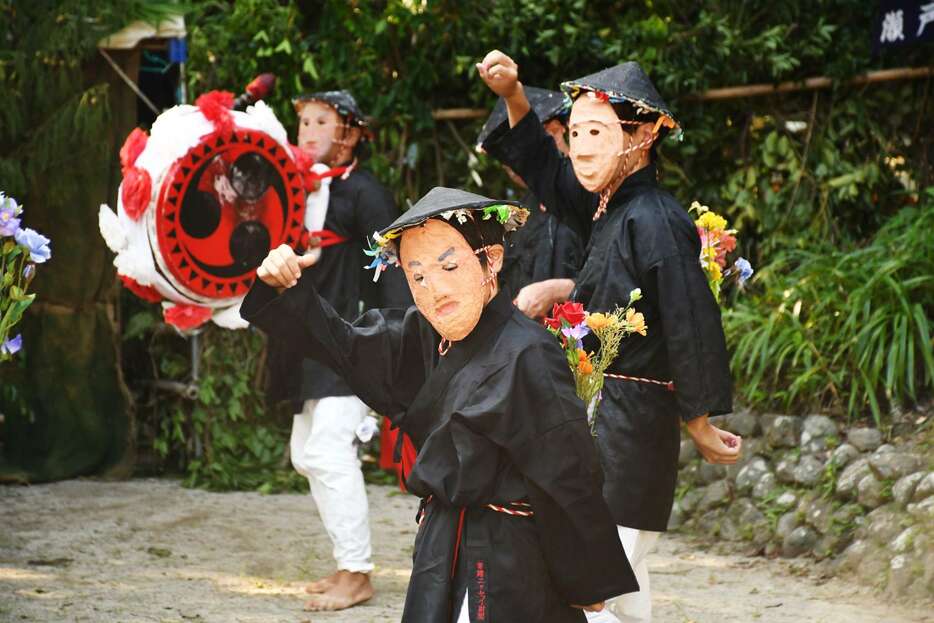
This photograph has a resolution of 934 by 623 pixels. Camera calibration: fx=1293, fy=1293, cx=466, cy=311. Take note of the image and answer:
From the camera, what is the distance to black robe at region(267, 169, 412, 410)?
4879 mm

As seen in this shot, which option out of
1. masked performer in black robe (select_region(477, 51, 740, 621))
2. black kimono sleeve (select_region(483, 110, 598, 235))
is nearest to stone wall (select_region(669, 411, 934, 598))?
masked performer in black robe (select_region(477, 51, 740, 621))

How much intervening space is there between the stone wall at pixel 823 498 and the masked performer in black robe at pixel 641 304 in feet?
5.95

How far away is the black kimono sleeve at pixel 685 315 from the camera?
3.50 metres

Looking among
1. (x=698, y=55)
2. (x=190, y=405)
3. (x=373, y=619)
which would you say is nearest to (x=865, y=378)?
(x=698, y=55)

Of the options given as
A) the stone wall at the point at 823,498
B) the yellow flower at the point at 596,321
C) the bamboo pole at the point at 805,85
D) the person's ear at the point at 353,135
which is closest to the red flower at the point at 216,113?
the person's ear at the point at 353,135

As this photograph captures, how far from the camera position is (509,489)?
2.78 m

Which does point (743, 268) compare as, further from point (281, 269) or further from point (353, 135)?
point (353, 135)

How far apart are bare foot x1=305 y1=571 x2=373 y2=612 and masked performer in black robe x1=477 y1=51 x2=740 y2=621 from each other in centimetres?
141

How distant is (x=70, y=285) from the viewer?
22.8 feet

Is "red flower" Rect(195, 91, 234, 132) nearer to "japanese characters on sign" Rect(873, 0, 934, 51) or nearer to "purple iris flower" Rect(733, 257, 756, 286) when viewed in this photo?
"purple iris flower" Rect(733, 257, 756, 286)

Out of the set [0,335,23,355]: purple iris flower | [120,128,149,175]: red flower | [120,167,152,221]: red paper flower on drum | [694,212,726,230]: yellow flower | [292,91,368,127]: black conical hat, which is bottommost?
[0,335,23,355]: purple iris flower

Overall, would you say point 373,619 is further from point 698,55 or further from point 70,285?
point 698,55

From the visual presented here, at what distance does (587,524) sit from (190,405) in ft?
16.3

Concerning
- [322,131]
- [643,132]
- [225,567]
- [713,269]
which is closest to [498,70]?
[643,132]
